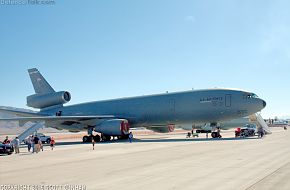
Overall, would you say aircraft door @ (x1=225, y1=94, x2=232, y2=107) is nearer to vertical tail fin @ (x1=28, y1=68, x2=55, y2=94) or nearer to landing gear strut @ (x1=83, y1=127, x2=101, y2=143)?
landing gear strut @ (x1=83, y1=127, x2=101, y2=143)

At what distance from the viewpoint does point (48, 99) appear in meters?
51.0

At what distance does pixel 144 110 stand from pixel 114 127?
4340 millimetres

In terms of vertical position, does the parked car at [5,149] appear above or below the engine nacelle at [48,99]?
below

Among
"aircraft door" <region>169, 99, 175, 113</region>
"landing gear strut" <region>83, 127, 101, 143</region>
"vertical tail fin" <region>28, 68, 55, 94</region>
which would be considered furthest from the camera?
"vertical tail fin" <region>28, 68, 55, 94</region>

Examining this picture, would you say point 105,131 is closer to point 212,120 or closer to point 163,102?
point 163,102

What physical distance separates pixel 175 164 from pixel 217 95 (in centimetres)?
2380

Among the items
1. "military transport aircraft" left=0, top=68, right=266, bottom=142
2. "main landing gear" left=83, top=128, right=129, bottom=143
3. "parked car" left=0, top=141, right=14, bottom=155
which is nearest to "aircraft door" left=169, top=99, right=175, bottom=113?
"military transport aircraft" left=0, top=68, right=266, bottom=142

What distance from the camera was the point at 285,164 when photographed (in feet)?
50.6

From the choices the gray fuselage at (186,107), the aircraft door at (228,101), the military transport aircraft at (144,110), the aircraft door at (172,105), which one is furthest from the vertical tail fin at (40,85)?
the aircraft door at (228,101)

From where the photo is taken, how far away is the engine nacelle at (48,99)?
50.5 metres

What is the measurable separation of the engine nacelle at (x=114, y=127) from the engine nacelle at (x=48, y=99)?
10222mm

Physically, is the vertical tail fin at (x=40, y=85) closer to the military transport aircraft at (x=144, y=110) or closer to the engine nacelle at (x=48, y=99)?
the military transport aircraft at (x=144, y=110)

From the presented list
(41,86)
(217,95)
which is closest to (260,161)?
(217,95)

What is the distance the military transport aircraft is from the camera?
38594mm
